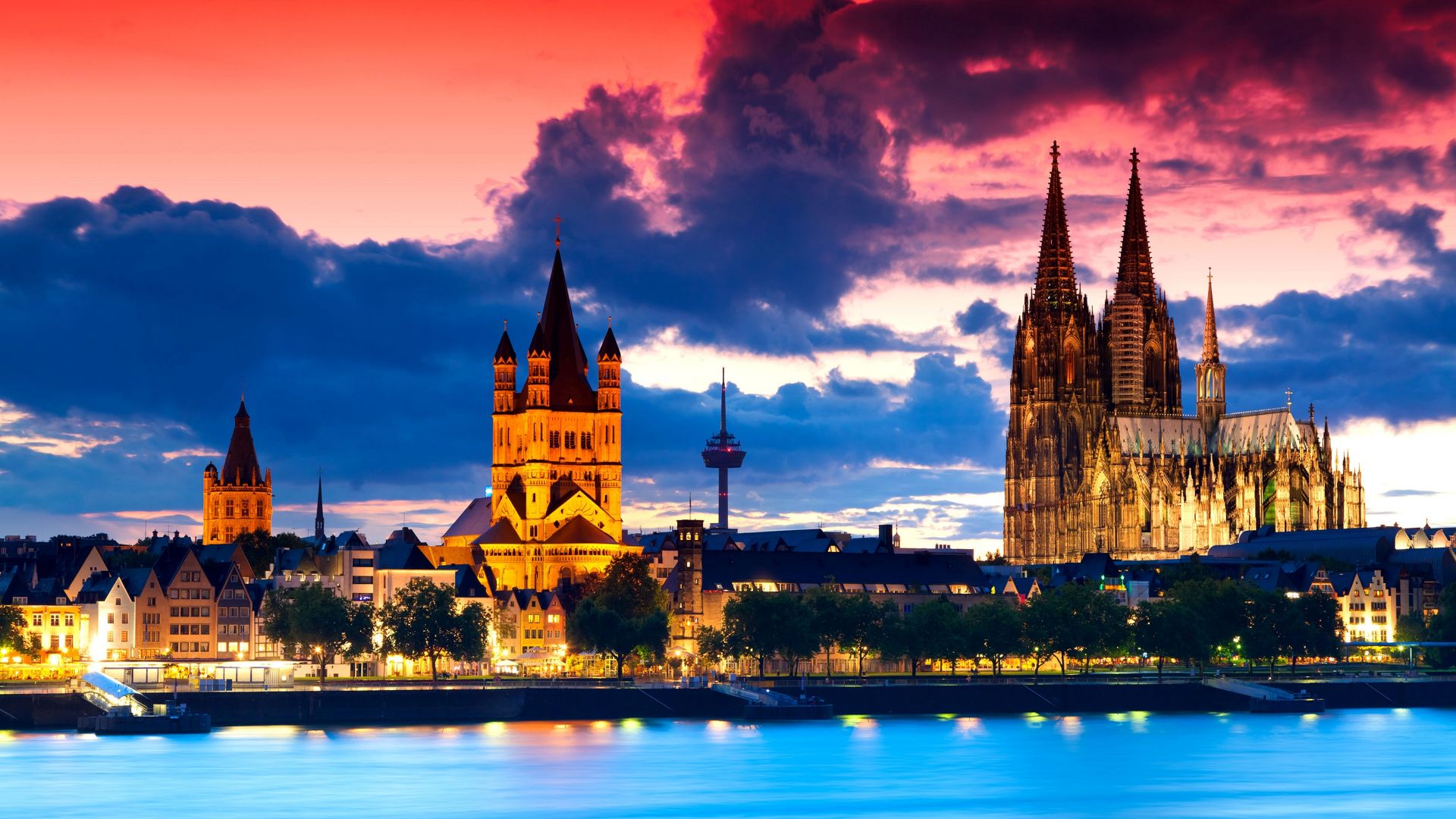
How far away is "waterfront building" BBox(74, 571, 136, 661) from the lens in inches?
6319

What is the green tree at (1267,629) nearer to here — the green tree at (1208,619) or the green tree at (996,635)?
the green tree at (1208,619)

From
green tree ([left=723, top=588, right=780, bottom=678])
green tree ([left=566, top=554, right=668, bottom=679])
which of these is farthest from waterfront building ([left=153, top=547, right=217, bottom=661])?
green tree ([left=723, top=588, right=780, bottom=678])

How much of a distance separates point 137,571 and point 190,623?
4998 mm

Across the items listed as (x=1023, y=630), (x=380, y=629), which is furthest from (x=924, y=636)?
(x=380, y=629)

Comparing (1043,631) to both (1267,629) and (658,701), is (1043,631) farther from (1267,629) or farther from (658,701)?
(658,701)

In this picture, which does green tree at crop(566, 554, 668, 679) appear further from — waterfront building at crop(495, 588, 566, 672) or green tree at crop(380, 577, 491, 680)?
green tree at crop(380, 577, 491, 680)

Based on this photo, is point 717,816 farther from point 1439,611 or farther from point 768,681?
point 1439,611

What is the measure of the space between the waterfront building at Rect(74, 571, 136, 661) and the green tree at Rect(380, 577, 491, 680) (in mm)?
17365

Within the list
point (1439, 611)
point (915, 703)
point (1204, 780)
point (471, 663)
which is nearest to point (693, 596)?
point (471, 663)

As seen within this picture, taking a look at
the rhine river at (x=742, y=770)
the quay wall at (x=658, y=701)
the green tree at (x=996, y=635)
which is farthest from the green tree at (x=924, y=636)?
the rhine river at (x=742, y=770)

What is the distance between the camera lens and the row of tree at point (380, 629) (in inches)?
5896

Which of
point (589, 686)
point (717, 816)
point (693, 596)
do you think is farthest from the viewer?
point (693, 596)

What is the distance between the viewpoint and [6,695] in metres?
128

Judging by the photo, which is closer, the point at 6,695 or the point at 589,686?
the point at 6,695
